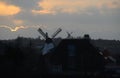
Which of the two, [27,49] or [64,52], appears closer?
[64,52]

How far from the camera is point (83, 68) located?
79312 millimetres

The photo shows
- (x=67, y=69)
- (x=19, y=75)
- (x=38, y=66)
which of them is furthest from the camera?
(x=67, y=69)

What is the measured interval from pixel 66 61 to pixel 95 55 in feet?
14.4

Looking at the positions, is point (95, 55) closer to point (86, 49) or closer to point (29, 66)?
point (86, 49)

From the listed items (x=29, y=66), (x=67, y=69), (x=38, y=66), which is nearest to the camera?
(x=29, y=66)

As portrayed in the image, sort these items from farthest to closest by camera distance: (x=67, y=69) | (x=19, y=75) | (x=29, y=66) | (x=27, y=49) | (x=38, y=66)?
(x=27, y=49) → (x=67, y=69) → (x=38, y=66) → (x=29, y=66) → (x=19, y=75)

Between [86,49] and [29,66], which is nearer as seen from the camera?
[29,66]

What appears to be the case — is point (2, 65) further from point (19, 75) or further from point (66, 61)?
point (66, 61)

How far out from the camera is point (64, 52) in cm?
8162

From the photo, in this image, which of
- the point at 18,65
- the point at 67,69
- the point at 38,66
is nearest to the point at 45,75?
the point at 18,65

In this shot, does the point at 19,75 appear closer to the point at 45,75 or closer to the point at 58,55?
the point at 45,75

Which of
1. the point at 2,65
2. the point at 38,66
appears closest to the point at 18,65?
the point at 2,65

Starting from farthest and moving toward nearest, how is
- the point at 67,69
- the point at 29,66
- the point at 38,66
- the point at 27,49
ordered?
the point at 27,49 → the point at 67,69 → the point at 38,66 → the point at 29,66

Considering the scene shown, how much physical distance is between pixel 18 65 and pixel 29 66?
3638 mm
